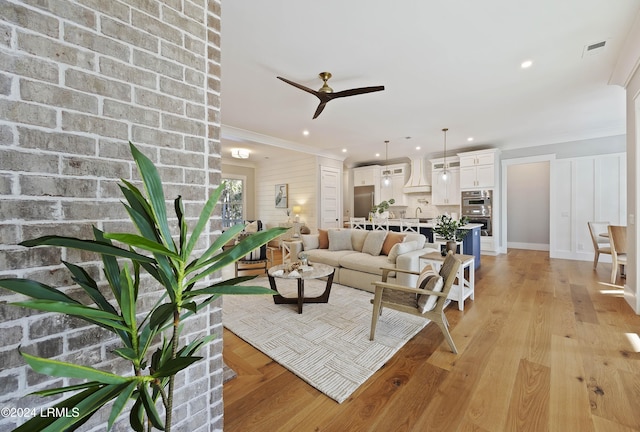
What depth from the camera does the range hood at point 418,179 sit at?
7.75 meters

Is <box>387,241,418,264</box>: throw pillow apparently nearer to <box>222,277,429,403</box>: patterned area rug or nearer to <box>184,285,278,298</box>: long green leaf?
<box>222,277,429,403</box>: patterned area rug

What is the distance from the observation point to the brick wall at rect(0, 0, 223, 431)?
85cm

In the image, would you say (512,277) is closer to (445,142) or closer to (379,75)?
(445,142)

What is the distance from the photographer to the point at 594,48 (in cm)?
269

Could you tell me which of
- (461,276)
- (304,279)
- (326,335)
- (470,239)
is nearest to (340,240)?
(304,279)

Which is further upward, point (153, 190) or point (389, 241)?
point (153, 190)

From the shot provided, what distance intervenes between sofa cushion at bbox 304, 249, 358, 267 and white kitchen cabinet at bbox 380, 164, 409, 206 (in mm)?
4400

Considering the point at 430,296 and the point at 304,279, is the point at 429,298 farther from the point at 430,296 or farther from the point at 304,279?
the point at 304,279

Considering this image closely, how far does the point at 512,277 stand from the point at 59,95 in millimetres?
5790

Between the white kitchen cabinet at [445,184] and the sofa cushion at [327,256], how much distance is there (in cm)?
418

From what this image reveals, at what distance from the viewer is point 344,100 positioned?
3986mm

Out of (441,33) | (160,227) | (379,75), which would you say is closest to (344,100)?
(379,75)

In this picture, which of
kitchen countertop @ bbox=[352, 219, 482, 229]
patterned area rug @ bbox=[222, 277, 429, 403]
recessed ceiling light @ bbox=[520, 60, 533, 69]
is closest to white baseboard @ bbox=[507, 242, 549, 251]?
kitchen countertop @ bbox=[352, 219, 482, 229]

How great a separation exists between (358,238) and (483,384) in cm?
293
